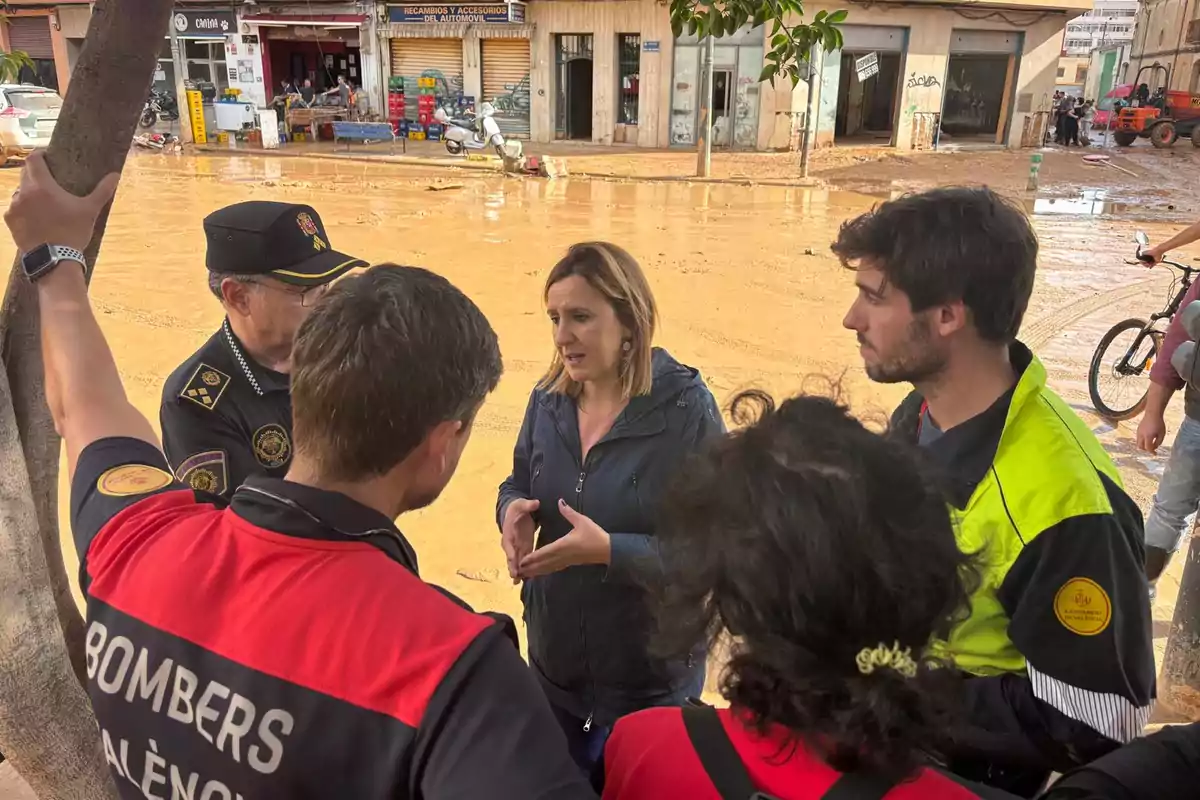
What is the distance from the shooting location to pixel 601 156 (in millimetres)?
20984

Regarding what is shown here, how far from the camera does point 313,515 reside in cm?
120

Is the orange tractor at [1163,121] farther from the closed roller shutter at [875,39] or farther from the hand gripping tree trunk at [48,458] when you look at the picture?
the hand gripping tree trunk at [48,458]

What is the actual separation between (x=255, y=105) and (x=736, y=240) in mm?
18090

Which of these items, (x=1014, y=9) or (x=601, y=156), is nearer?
(x=601, y=156)

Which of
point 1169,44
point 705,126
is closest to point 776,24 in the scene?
point 705,126

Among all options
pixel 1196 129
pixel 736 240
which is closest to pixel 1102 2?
pixel 1196 129

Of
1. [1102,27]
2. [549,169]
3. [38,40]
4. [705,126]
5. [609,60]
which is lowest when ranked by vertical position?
[549,169]

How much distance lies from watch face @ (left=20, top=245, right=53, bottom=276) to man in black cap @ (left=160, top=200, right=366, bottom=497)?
0.50 metres

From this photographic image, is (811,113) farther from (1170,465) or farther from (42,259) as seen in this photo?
(42,259)

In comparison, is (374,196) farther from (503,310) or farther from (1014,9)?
(1014,9)

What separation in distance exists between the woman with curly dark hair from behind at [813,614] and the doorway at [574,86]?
24.7 m

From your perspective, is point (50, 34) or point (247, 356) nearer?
point (247, 356)

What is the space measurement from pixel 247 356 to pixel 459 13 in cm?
2463

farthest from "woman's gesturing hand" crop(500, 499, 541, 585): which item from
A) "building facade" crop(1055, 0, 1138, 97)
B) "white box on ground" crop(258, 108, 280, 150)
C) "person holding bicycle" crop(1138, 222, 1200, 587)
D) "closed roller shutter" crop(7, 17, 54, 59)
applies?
"building facade" crop(1055, 0, 1138, 97)
